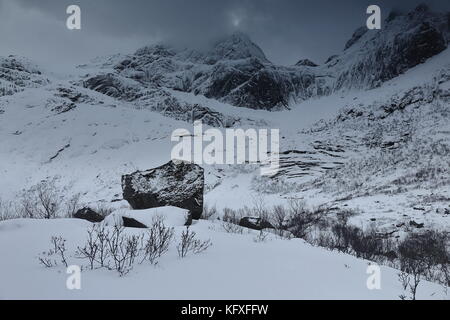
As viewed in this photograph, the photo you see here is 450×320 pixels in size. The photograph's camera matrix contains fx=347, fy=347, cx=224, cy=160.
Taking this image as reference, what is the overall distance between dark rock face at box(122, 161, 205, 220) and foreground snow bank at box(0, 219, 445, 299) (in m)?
6.97

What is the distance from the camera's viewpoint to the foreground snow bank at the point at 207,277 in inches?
189

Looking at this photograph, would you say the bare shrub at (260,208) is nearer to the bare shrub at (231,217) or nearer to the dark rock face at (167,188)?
the bare shrub at (231,217)

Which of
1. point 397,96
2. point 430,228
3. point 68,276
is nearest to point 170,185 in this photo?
point 68,276

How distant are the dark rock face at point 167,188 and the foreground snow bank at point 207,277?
6.97 meters

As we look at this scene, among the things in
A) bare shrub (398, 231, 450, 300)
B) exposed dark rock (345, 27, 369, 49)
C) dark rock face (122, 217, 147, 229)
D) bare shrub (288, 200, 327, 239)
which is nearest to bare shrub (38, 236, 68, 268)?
dark rock face (122, 217, 147, 229)

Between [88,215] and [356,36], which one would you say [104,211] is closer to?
[88,215]

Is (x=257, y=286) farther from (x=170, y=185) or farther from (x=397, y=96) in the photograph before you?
(x=397, y=96)

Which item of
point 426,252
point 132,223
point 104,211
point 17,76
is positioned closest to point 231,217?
point 104,211

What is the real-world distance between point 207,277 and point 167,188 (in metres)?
10.1

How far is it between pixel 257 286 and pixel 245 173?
38.5m

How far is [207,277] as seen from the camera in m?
5.56

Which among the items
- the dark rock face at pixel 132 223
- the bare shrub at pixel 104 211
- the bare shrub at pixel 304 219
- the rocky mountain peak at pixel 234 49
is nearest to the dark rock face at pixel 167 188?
the dark rock face at pixel 132 223

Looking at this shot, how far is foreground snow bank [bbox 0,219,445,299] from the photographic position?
15.7 ft

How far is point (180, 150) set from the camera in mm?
47406
